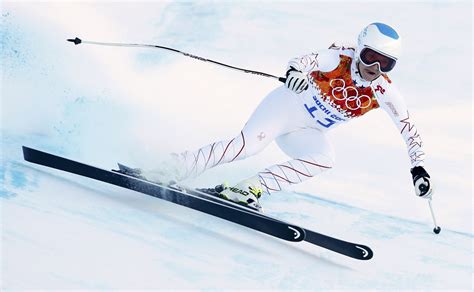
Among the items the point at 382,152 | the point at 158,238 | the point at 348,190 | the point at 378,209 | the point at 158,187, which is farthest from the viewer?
the point at 382,152

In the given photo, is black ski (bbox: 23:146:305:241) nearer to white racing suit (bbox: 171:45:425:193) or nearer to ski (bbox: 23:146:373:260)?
ski (bbox: 23:146:373:260)

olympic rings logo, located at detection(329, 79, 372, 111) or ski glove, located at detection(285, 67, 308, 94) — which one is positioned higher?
olympic rings logo, located at detection(329, 79, 372, 111)

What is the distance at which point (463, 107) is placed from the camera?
813cm

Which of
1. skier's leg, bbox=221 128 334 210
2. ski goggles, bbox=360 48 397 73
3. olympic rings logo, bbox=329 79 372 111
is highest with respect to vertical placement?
ski goggles, bbox=360 48 397 73

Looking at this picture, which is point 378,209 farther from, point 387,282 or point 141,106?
point 141,106

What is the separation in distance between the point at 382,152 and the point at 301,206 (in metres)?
2.17

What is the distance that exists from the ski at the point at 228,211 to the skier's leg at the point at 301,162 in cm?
26

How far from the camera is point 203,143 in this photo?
20.5 ft

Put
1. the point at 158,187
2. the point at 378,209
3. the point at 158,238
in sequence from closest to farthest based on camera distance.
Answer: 1. the point at 158,238
2. the point at 158,187
3. the point at 378,209

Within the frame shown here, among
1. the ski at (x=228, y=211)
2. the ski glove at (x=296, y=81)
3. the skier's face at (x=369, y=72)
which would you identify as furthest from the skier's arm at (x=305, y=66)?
the ski at (x=228, y=211)

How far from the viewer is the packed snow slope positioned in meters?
3.80

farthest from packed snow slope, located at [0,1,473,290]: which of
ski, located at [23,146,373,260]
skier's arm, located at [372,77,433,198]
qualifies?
skier's arm, located at [372,77,433,198]

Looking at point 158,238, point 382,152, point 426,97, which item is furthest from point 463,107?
point 158,238

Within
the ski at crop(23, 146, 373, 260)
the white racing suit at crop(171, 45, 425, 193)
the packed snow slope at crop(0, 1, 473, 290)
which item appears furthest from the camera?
the white racing suit at crop(171, 45, 425, 193)
